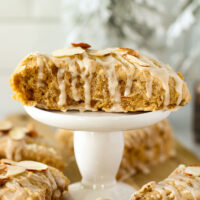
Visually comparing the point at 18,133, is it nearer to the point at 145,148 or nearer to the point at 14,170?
the point at 14,170

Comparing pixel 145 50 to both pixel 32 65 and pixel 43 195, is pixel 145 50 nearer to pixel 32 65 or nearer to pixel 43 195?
pixel 32 65

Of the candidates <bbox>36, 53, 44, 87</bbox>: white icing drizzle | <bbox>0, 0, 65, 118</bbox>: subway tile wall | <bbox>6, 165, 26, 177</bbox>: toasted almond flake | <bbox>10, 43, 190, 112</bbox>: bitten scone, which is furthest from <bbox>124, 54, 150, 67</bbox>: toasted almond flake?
<bbox>0, 0, 65, 118</bbox>: subway tile wall

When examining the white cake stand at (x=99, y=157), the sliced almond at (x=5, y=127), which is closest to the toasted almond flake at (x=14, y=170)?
the white cake stand at (x=99, y=157)

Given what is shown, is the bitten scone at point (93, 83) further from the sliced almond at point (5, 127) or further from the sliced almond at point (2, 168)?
the sliced almond at point (5, 127)

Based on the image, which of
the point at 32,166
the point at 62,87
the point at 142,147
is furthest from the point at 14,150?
the point at 142,147

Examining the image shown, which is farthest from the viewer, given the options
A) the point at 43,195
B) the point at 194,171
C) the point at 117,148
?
the point at 117,148

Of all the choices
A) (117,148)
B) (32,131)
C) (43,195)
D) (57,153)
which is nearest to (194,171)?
(117,148)
